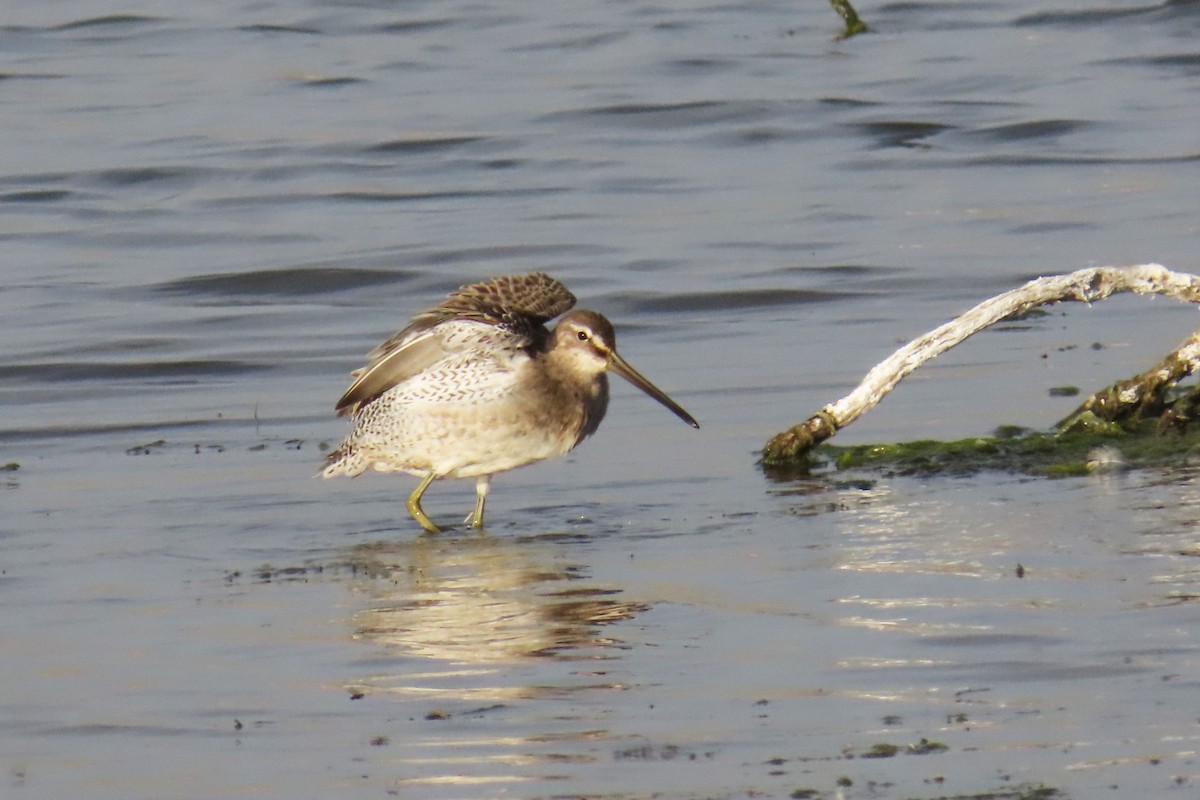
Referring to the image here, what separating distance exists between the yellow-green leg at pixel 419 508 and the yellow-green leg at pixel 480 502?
0.13 metres

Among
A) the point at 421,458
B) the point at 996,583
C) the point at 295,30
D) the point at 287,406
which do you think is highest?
the point at 996,583


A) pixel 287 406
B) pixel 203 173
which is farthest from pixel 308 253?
pixel 287 406

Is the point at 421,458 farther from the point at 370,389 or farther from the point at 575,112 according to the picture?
the point at 575,112

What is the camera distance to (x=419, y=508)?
788cm

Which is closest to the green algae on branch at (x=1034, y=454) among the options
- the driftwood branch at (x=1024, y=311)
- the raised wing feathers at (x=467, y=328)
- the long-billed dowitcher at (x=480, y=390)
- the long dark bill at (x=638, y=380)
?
the driftwood branch at (x=1024, y=311)

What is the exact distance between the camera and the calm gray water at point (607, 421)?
492 cm

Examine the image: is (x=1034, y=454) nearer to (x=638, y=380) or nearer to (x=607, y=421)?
(x=638, y=380)

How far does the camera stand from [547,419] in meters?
7.77

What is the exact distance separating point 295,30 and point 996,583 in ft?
59.5

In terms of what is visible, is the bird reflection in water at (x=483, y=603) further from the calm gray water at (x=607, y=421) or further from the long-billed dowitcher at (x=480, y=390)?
the long-billed dowitcher at (x=480, y=390)

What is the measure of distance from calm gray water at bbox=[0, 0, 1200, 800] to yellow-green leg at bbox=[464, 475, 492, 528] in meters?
0.10

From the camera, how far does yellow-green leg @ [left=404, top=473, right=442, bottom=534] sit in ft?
25.4

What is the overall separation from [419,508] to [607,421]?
5.09 ft

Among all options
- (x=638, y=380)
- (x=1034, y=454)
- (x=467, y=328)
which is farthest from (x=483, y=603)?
(x=1034, y=454)
